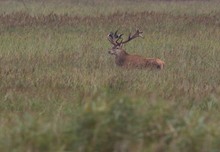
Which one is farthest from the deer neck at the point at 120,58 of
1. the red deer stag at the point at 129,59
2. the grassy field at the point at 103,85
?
the grassy field at the point at 103,85

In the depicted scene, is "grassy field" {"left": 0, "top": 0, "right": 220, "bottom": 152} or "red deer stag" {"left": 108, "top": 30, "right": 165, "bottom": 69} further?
"red deer stag" {"left": 108, "top": 30, "right": 165, "bottom": 69}

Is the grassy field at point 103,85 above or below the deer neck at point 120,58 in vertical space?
above

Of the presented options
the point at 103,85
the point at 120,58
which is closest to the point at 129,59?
the point at 120,58

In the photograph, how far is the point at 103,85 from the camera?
9.02m

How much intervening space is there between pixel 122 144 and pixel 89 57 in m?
8.97

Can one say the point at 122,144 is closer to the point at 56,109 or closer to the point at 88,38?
the point at 56,109

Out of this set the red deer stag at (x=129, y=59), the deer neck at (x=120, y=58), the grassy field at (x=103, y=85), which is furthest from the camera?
the deer neck at (x=120, y=58)

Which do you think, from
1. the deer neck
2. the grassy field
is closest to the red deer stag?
the deer neck

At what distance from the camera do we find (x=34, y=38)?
1705 centimetres

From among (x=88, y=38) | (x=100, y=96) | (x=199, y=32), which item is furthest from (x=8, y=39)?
(x=100, y=96)

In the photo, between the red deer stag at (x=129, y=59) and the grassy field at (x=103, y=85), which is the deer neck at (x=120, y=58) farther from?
the grassy field at (x=103, y=85)

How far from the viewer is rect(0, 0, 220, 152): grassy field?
5348mm

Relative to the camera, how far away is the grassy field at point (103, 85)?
5348 mm

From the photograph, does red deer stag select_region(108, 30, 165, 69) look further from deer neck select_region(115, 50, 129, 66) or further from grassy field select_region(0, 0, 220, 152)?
grassy field select_region(0, 0, 220, 152)
